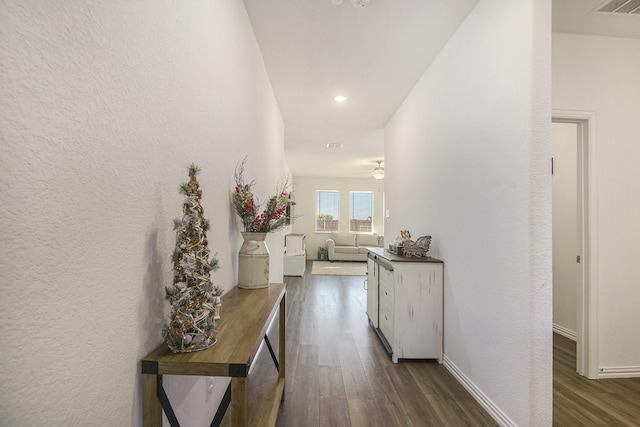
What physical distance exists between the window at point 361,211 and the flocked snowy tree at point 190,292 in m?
9.42

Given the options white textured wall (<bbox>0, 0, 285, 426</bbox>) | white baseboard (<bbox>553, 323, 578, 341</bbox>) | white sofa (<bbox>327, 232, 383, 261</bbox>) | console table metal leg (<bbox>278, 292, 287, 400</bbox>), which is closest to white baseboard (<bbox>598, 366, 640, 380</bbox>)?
white baseboard (<bbox>553, 323, 578, 341</bbox>)

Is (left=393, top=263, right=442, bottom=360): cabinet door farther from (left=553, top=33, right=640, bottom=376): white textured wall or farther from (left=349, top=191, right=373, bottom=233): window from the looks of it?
(left=349, top=191, right=373, bottom=233): window

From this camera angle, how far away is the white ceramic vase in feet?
5.79

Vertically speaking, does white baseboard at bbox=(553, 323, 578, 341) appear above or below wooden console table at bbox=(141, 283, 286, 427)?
below

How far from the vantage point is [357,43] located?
2.66m

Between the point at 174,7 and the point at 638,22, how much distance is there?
124 inches

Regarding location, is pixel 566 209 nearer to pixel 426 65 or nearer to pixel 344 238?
pixel 426 65

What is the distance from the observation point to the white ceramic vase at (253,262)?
1.76 meters

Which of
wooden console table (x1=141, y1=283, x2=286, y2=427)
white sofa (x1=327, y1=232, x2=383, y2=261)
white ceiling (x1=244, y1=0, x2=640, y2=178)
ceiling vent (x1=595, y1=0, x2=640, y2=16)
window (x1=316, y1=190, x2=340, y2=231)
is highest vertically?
white ceiling (x1=244, y1=0, x2=640, y2=178)

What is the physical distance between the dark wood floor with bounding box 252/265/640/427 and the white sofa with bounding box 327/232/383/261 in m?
5.97

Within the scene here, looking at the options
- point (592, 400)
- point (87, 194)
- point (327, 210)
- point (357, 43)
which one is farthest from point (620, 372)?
point (327, 210)

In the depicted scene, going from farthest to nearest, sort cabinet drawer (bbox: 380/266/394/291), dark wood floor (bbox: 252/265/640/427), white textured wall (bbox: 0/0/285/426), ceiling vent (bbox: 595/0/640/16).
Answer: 1. cabinet drawer (bbox: 380/266/394/291)
2. ceiling vent (bbox: 595/0/640/16)
3. dark wood floor (bbox: 252/265/640/427)
4. white textured wall (bbox: 0/0/285/426)

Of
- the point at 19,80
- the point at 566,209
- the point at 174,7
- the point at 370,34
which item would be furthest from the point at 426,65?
the point at 19,80

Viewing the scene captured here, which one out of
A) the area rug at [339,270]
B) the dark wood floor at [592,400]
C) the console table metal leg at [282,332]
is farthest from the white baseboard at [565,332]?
the area rug at [339,270]
